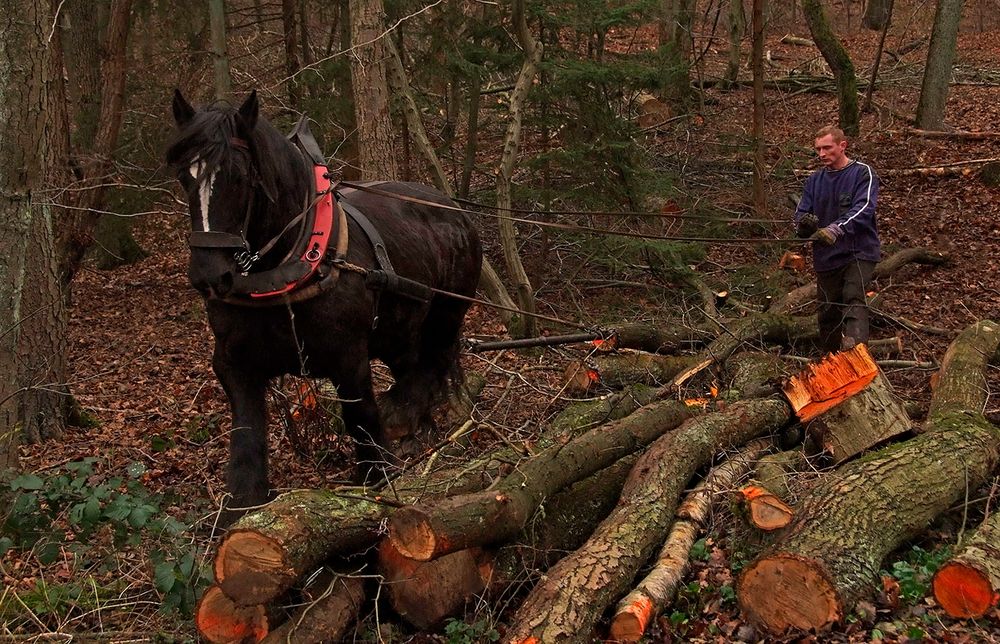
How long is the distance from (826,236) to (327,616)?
466 centimetres

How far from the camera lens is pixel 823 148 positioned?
23.2ft

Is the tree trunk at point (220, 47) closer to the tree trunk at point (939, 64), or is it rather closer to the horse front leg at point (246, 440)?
the horse front leg at point (246, 440)

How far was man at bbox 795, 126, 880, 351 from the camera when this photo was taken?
6.96 meters

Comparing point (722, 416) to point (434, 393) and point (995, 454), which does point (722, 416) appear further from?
point (434, 393)

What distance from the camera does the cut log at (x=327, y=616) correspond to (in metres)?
3.65

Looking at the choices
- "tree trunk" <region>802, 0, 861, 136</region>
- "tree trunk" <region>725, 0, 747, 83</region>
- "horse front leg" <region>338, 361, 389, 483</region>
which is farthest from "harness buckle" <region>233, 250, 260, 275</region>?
"tree trunk" <region>725, 0, 747, 83</region>

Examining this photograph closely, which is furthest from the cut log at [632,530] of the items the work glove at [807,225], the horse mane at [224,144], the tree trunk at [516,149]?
the tree trunk at [516,149]

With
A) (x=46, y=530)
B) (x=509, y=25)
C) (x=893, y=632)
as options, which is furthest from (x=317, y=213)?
(x=509, y=25)

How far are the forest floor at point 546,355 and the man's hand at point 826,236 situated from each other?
1508 mm

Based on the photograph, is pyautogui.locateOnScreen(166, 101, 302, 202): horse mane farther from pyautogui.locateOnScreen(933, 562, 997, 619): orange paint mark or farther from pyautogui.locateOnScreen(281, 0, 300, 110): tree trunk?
pyautogui.locateOnScreen(281, 0, 300, 110): tree trunk

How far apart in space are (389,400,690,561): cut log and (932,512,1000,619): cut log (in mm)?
1858

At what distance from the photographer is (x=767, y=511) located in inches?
178

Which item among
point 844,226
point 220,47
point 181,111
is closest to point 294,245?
point 181,111

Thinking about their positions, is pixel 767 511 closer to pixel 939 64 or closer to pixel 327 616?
pixel 327 616
